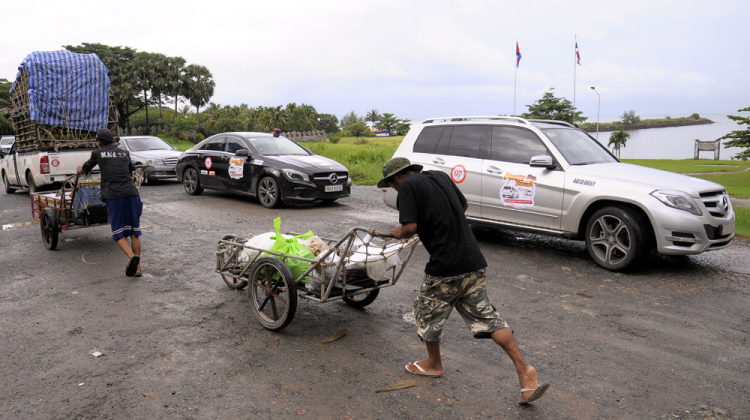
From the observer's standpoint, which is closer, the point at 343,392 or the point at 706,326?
the point at 343,392

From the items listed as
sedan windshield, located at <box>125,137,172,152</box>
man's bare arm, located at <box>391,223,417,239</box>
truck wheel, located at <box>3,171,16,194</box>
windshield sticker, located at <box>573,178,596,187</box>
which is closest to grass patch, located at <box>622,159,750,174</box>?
windshield sticker, located at <box>573,178,596,187</box>

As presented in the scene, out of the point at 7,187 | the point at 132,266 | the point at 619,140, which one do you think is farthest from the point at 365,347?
the point at 619,140

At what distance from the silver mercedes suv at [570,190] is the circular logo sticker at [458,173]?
0.02 m

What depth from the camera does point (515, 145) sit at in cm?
811

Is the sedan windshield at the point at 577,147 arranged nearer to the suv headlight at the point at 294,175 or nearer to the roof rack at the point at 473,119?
the roof rack at the point at 473,119

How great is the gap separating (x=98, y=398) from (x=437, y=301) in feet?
7.86

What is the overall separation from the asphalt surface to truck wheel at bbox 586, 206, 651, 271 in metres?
0.20

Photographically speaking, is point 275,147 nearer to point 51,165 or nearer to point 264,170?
point 264,170

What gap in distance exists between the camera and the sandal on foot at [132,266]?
658 centimetres

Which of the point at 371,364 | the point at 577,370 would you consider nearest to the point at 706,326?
the point at 577,370

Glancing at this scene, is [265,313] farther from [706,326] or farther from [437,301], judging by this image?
[706,326]

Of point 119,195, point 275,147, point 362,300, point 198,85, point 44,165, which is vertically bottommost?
point 362,300

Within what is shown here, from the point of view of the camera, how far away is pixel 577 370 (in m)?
4.14

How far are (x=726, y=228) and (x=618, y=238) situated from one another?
4.02 feet
